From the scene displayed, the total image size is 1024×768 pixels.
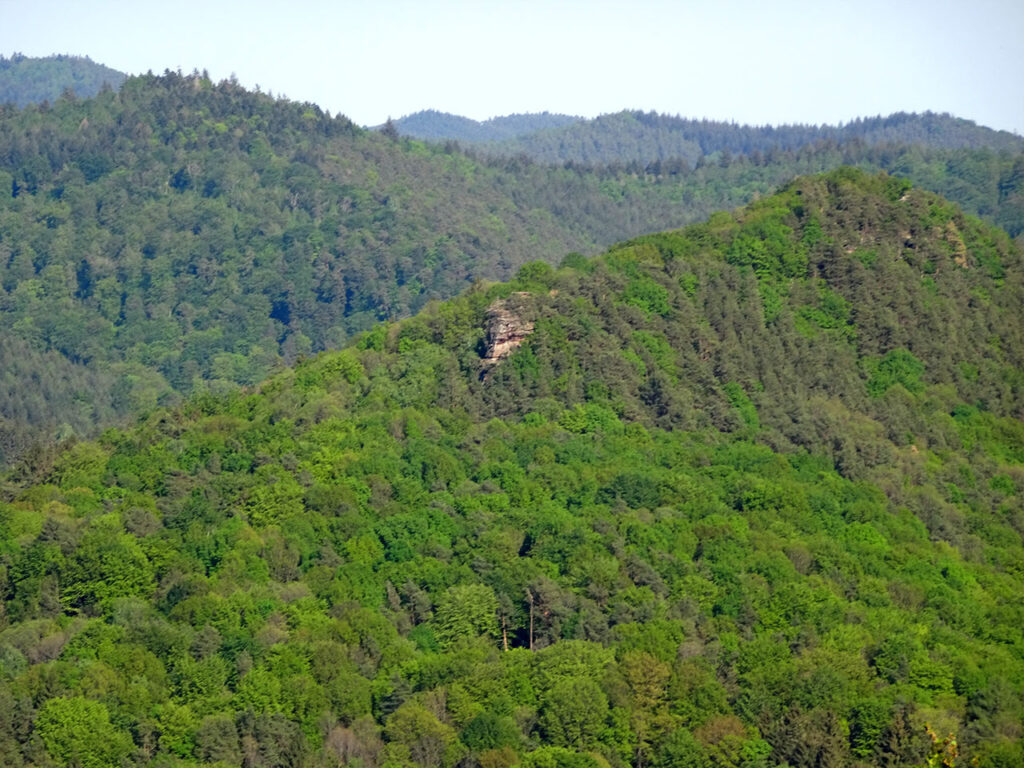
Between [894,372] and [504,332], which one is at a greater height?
[504,332]

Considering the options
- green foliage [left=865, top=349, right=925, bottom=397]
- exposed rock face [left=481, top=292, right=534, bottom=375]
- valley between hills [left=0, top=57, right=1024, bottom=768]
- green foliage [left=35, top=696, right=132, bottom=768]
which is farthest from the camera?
green foliage [left=865, top=349, right=925, bottom=397]

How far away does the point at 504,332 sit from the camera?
129250 millimetres

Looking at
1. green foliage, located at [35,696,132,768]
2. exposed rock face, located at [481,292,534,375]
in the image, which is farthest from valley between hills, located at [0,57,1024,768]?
exposed rock face, located at [481,292,534,375]

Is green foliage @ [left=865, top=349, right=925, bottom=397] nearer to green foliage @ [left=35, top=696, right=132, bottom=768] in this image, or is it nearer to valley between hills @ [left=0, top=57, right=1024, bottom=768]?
valley between hills @ [left=0, top=57, right=1024, bottom=768]

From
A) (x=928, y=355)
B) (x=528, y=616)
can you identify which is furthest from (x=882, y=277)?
(x=528, y=616)

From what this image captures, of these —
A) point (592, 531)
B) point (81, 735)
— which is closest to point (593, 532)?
point (592, 531)

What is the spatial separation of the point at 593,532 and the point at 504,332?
85.6 ft

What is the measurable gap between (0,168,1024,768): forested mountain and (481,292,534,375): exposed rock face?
0.95 ft

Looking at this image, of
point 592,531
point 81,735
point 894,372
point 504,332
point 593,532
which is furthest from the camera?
point 894,372

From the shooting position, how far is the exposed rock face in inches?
5084

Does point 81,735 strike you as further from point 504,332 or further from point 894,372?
point 894,372

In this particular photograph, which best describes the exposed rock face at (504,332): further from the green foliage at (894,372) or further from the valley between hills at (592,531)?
the green foliage at (894,372)

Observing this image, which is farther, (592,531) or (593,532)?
(592,531)

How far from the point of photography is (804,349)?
A: 138 metres
